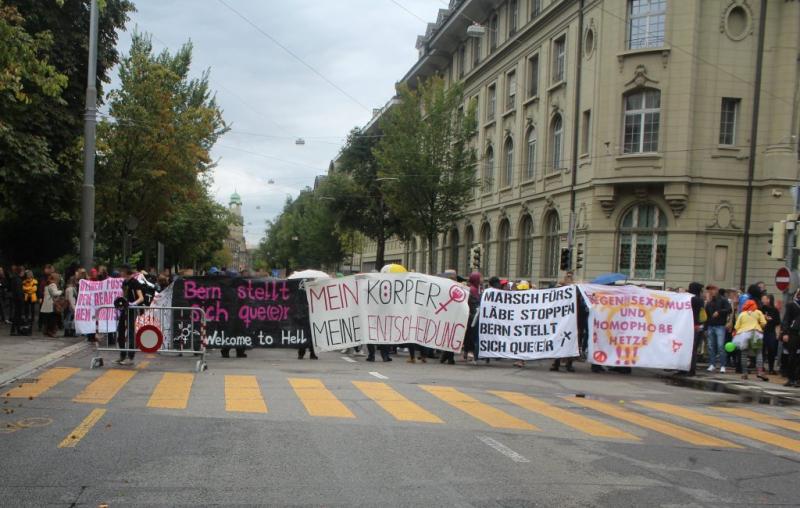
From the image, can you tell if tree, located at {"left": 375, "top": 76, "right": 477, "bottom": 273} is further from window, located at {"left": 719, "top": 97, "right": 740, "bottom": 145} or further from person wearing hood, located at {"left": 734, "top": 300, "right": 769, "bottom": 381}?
person wearing hood, located at {"left": 734, "top": 300, "right": 769, "bottom": 381}

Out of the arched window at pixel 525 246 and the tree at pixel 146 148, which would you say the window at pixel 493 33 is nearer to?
the arched window at pixel 525 246

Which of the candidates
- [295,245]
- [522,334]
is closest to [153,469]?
[522,334]

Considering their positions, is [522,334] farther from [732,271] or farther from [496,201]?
[496,201]

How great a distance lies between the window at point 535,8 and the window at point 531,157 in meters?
5.42

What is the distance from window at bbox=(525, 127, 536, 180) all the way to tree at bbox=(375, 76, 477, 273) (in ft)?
8.87

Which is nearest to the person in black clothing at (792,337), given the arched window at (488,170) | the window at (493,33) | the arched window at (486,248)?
the arched window at (486,248)

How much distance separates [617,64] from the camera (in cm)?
2902

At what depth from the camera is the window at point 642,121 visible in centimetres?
2870

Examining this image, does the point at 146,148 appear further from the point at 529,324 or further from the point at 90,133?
the point at 529,324

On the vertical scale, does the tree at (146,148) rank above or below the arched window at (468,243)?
above

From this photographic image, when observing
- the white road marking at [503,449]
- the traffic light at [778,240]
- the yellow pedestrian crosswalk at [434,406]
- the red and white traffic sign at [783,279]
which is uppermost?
the traffic light at [778,240]

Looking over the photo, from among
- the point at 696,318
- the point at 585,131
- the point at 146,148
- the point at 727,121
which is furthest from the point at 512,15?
the point at 696,318

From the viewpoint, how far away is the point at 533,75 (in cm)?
3728

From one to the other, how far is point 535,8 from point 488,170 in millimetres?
9588
